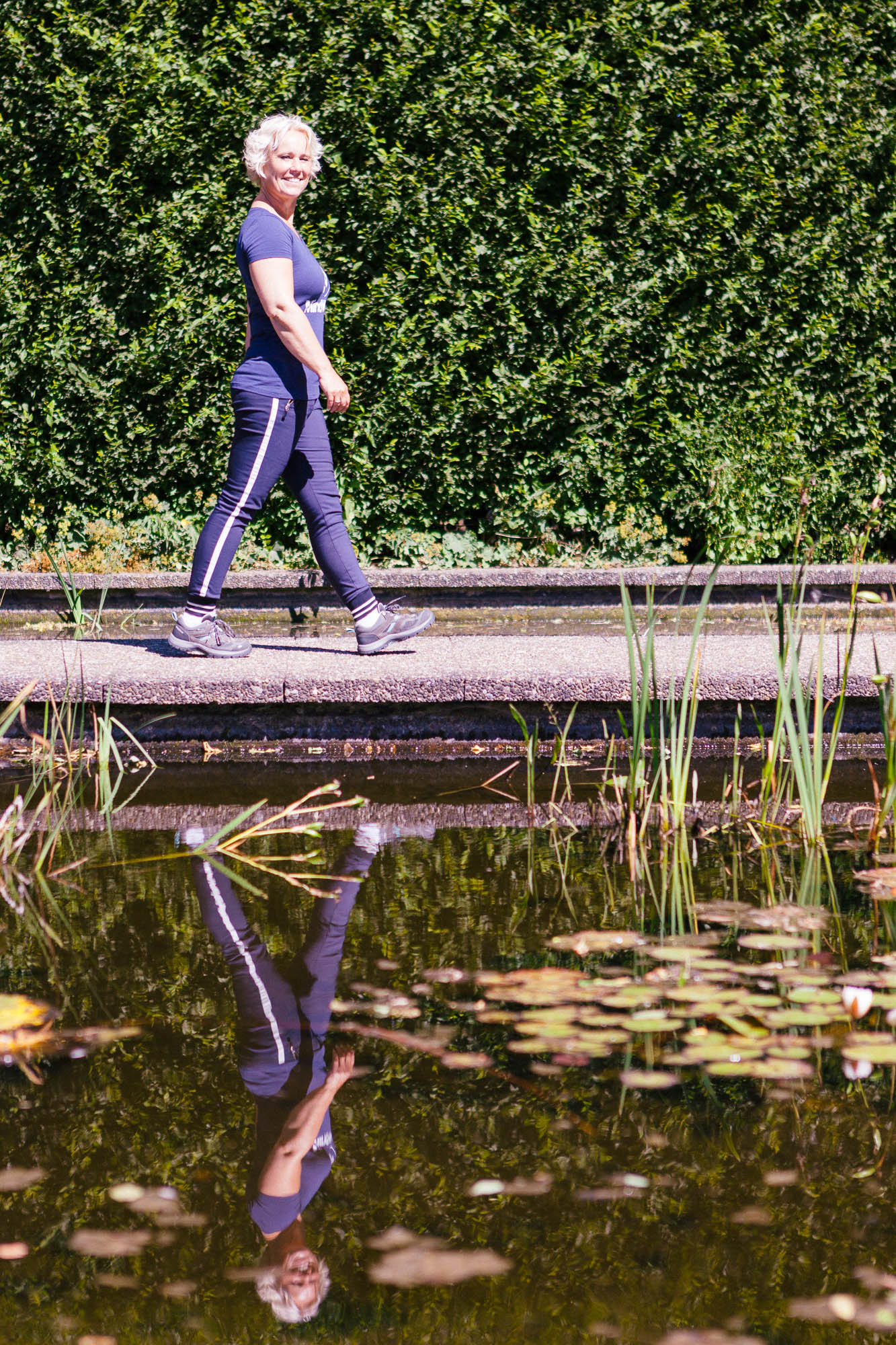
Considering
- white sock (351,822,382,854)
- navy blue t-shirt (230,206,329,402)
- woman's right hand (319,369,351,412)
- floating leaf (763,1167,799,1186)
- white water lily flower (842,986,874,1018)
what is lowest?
white sock (351,822,382,854)

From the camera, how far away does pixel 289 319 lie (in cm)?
446

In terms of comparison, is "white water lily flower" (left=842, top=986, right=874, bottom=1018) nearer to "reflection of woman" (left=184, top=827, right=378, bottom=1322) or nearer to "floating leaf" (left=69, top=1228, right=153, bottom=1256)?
"reflection of woman" (left=184, top=827, right=378, bottom=1322)

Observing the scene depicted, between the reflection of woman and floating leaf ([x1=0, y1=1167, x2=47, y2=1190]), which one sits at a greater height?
floating leaf ([x1=0, y1=1167, x2=47, y2=1190])

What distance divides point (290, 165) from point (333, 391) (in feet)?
2.69

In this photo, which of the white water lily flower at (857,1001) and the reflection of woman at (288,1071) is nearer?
the reflection of woman at (288,1071)

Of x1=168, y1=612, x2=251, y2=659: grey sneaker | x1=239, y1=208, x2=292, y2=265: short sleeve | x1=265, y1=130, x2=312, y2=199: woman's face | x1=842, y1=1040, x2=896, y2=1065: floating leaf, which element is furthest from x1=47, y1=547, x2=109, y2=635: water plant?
x1=842, y1=1040, x2=896, y2=1065: floating leaf

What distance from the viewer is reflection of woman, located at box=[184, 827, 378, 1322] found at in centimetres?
136

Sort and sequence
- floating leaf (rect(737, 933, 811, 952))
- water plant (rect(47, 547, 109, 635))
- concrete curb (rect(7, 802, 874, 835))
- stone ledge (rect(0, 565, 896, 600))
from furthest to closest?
stone ledge (rect(0, 565, 896, 600)), water plant (rect(47, 547, 109, 635)), concrete curb (rect(7, 802, 874, 835)), floating leaf (rect(737, 933, 811, 952))

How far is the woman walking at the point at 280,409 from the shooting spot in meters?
4.48

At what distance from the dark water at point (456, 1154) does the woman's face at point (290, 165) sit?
3.00 m

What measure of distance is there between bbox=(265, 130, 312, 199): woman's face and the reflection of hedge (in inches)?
81.6

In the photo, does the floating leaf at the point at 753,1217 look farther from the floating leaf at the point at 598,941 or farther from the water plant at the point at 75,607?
the water plant at the point at 75,607

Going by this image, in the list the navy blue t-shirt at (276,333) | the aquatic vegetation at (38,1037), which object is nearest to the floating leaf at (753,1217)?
the aquatic vegetation at (38,1037)

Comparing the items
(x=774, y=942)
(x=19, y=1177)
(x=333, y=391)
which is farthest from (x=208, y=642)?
(x=19, y=1177)
